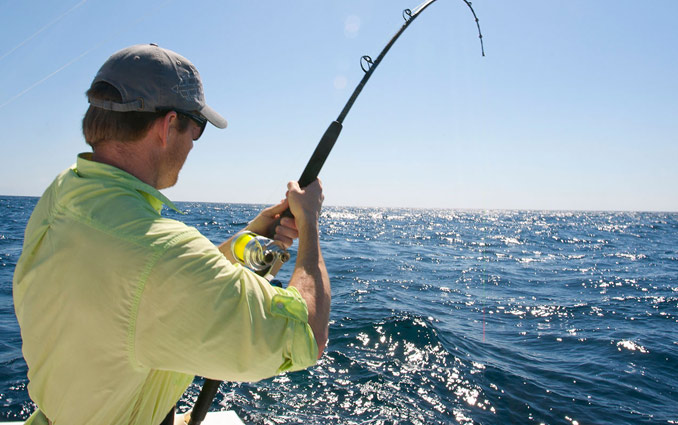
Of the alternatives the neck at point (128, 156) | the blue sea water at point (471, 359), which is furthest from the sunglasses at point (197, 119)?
the blue sea water at point (471, 359)

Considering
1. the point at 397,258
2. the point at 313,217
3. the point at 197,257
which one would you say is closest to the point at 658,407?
the point at 313,217

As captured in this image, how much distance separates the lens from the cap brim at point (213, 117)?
1459 mm

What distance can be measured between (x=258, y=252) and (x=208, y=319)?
29.4 inches

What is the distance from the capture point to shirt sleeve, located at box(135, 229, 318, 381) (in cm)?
98

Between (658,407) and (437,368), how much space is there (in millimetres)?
2261

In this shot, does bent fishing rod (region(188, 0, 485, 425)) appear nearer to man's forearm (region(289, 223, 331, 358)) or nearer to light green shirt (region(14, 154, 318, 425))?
man's forearm (region(289, 223, 331, 358))

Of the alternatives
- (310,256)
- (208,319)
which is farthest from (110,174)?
(310,256)

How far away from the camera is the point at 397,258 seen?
48.0 feet

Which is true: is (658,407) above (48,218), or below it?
below

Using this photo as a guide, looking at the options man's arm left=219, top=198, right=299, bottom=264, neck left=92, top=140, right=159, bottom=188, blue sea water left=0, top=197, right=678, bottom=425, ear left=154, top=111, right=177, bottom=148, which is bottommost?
blue sea water left=0, top=197, right=678, bottom=425

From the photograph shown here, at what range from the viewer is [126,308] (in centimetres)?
99

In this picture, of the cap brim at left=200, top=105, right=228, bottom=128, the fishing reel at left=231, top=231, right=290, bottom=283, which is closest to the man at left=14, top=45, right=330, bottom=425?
the cap brim at left=200, top=105, right=228, bottom=128

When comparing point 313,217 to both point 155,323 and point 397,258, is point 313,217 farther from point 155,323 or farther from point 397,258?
point 397,258

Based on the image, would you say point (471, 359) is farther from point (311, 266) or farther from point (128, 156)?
point (128, 156)
